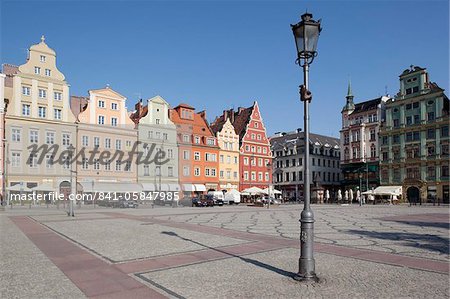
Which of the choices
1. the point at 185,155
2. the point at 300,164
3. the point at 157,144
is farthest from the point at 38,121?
the point at 300,164

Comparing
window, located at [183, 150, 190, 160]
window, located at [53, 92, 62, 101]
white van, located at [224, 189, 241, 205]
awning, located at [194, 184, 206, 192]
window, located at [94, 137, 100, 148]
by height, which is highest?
window, located at [53, 92, 62, 101]

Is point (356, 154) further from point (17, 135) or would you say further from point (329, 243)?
point (329, 243)

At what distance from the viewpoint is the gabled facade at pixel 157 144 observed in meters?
60.8

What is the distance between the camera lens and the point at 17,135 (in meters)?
49.3

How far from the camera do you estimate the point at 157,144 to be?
62188mm

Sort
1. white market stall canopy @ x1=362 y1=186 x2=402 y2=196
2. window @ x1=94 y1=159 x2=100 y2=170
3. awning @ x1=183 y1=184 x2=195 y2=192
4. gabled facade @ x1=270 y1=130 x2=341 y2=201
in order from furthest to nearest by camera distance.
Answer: gabled facade @ x1=270 y1=130 x2=341 y2=201
awning @ x1=183 y1=184 x2=195 y2=192
white market stall canopy @ x1=362 y1=186 x2=402 y2=196
window @ x1=94 y1=159 x2=100 y2=170

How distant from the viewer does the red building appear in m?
72.5

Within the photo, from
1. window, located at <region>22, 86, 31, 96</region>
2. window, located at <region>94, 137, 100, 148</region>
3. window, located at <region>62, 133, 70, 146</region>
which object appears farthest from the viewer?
window, located at <region>94, 137, 100, 148</region>

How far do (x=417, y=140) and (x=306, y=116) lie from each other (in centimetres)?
6591

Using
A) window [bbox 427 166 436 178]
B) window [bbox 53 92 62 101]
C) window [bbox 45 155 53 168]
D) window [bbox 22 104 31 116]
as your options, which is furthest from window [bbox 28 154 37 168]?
window [bbox 427 166 436 178]

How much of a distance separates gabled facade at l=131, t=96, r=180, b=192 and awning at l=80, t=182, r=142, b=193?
2.99 metres

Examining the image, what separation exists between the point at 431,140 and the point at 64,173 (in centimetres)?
5912

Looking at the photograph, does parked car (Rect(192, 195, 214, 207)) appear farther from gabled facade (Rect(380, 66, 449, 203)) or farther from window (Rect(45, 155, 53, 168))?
gabled facade (Rect(380, 66, 449, 203))

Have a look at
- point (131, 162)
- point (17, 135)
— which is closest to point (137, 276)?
point (17, 135)
